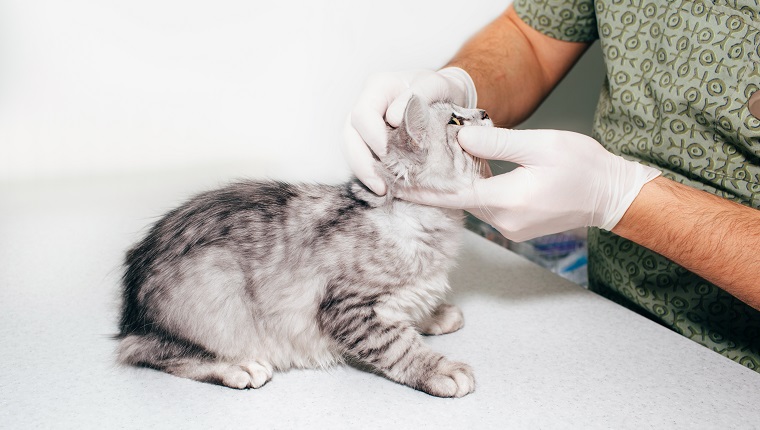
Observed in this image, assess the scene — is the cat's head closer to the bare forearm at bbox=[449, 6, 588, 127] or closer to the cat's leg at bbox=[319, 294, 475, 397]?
the cat's leg at bbox=[319, 294, 475, 397]

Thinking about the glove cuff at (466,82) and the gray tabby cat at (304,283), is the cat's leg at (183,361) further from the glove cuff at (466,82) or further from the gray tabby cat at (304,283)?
the glove cuff at (466,82)

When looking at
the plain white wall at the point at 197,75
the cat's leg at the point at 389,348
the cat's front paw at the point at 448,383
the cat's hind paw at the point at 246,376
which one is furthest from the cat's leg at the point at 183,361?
the plain white wall at the point at 197,75

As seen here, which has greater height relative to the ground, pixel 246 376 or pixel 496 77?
pixel 496 77

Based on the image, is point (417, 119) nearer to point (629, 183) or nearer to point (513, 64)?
point (629, 183)

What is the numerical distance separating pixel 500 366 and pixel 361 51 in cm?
127

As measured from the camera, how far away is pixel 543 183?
49.0 inches

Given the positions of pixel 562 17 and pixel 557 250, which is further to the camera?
pixel 557 250

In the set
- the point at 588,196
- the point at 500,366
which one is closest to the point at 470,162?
the point at 588,196

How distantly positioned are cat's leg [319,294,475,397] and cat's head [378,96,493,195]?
27cm

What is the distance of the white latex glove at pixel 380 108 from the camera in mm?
1259

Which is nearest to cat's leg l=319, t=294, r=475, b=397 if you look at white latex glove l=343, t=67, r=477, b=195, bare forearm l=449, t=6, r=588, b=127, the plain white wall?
white latex glove l=343, t=67, r=477, b=195

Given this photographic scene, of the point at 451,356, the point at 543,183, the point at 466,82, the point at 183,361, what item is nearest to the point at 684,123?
the point at 543,183

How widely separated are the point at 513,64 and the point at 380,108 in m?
0.64

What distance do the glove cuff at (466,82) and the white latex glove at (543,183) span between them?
0.41 m
